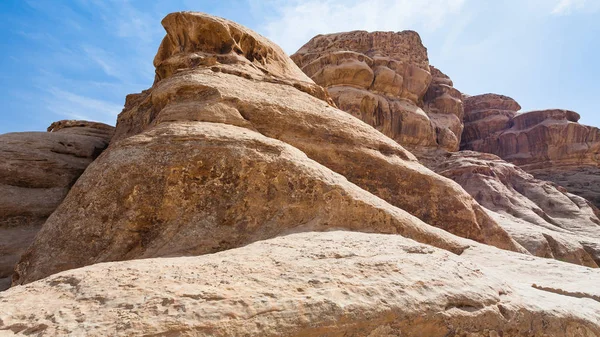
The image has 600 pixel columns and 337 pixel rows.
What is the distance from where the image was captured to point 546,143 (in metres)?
30.6

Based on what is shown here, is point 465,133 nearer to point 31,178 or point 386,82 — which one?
point 386,82

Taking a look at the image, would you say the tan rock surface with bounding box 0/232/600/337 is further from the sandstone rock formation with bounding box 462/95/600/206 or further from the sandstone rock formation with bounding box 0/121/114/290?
the sandstone rock formation with bounding box 462/95/600/206

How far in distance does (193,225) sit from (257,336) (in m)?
2.65

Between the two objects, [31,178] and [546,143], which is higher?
[546,143]

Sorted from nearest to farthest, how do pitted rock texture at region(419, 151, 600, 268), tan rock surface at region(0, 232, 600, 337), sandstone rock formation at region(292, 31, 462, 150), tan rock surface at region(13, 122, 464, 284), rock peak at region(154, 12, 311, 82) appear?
tan rock surface at region(0, 232, 600, 337) → tan rock surface at region(13, 122, 464, 284) → rock peak at region(154, 12, 311, 82) → pitted rock texture at region(419, 151, 600, 268) → sandstone rock formation at region(292, 31, 462, 150)

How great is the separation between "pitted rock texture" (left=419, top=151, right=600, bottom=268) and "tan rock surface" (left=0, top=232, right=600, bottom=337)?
1001 cm

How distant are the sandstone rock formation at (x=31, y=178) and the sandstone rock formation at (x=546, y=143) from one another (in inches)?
1177

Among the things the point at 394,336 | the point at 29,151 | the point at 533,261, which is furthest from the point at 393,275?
the point at 29,151

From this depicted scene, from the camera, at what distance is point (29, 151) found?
804 cm

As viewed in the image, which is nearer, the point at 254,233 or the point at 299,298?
the point at 299,298

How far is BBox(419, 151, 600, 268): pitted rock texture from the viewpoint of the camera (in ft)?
51.0

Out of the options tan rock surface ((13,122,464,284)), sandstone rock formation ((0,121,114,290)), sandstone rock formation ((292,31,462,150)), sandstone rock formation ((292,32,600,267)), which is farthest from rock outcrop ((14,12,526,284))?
sandstone rock formation ((292,31,462,150))

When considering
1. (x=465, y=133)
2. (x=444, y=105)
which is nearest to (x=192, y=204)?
(x=444, y=105)

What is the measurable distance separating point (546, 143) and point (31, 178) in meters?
33.7
